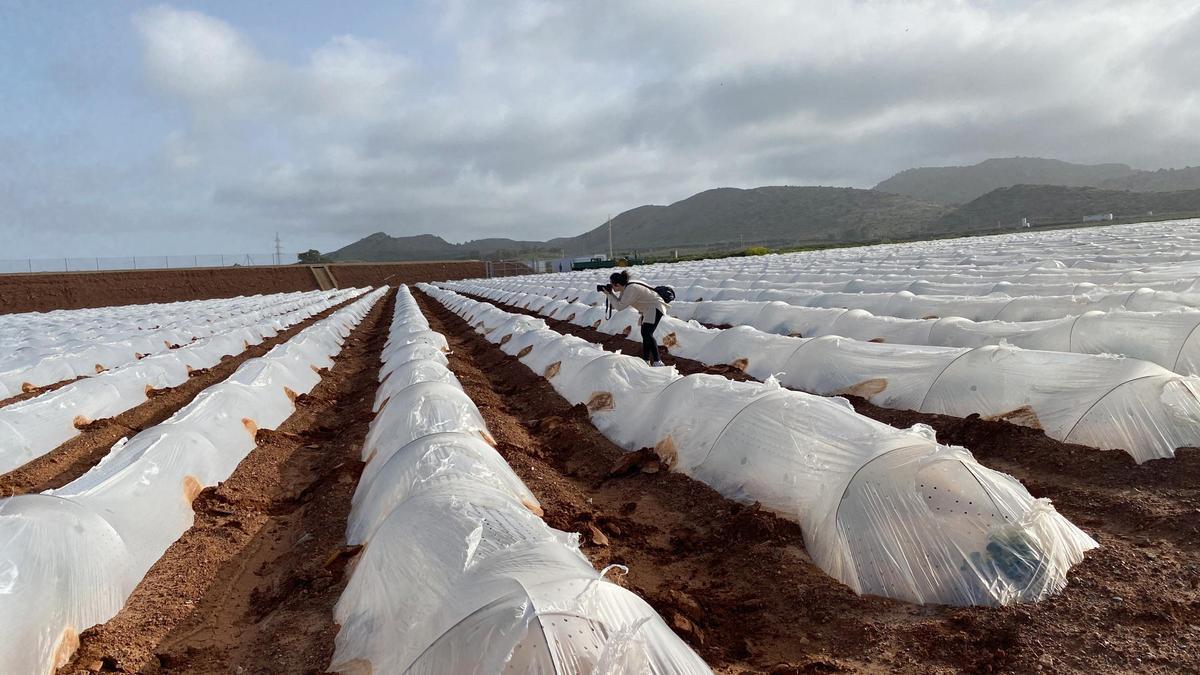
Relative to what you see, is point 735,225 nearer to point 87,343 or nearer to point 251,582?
point 87,343

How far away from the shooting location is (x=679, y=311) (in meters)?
17.7

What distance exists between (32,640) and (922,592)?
505cm

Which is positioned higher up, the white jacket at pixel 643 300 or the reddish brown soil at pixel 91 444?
the white jacket at pixel 643 300

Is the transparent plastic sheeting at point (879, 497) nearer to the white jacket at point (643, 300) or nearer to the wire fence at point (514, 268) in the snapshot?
the white jacket at point (643, 300)

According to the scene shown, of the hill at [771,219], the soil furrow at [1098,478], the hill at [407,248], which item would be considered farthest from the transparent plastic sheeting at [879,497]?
the hill at [407,248]

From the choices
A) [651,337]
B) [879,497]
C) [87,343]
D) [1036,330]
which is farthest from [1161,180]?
[87,343]

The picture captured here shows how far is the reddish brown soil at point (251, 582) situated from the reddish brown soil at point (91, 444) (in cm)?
216

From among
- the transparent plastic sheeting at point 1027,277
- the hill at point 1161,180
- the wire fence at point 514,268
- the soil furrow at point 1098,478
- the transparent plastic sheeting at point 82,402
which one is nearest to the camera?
the soil furrow at point 1098,478

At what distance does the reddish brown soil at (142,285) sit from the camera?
142 ft

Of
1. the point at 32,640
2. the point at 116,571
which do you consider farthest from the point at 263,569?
the point at 32,640

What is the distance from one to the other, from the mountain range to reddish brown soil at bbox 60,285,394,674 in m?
74.2

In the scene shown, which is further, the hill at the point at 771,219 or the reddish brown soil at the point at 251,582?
the hill at the point at 771,219

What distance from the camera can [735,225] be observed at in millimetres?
136000

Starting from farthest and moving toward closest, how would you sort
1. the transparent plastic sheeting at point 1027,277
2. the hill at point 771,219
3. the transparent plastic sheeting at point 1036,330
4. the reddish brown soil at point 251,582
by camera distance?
the hill at point 771,219 → the transparent plastic sheeting at point 1027,277 → the transparent plastic sheeting at point 1036,330 → the reddish brown soil at point 251,582
